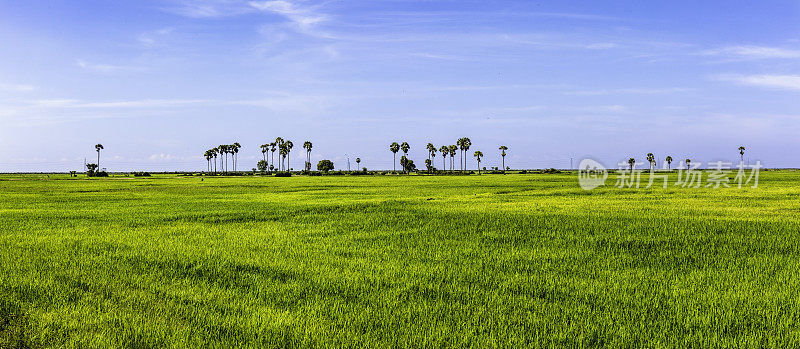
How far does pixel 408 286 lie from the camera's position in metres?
8.87

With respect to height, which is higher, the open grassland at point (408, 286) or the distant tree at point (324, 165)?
the distant tree at point (324, 165)

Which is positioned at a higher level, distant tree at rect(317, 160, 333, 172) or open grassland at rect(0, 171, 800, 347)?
distant tree at rect(317, 160, 333, 172)

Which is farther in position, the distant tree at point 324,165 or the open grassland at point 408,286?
the distant tree at point 324,165

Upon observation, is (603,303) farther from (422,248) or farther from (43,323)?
(43,323)

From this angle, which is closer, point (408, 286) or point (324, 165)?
point (408, 286)

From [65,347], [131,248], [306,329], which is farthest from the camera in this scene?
[131,248]

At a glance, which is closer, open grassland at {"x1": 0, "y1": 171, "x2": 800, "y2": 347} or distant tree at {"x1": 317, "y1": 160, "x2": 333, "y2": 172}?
→ open grassland at {"x1": 0, "y1": 171, "x2": 800, "y2": 347}

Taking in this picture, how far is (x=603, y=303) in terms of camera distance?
782 cm

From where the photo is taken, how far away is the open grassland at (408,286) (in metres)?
6.52

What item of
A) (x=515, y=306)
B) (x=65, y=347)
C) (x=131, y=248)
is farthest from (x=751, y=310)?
(x=131, y=248)

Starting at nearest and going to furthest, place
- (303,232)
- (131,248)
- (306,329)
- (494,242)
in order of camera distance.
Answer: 1. (306,329)
2. (131,248)
3. (494,242)
4. (303,232)

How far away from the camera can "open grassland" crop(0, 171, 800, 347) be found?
652 centimetres

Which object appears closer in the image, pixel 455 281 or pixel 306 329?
pixel 306 329

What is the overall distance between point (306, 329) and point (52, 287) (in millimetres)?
5774
